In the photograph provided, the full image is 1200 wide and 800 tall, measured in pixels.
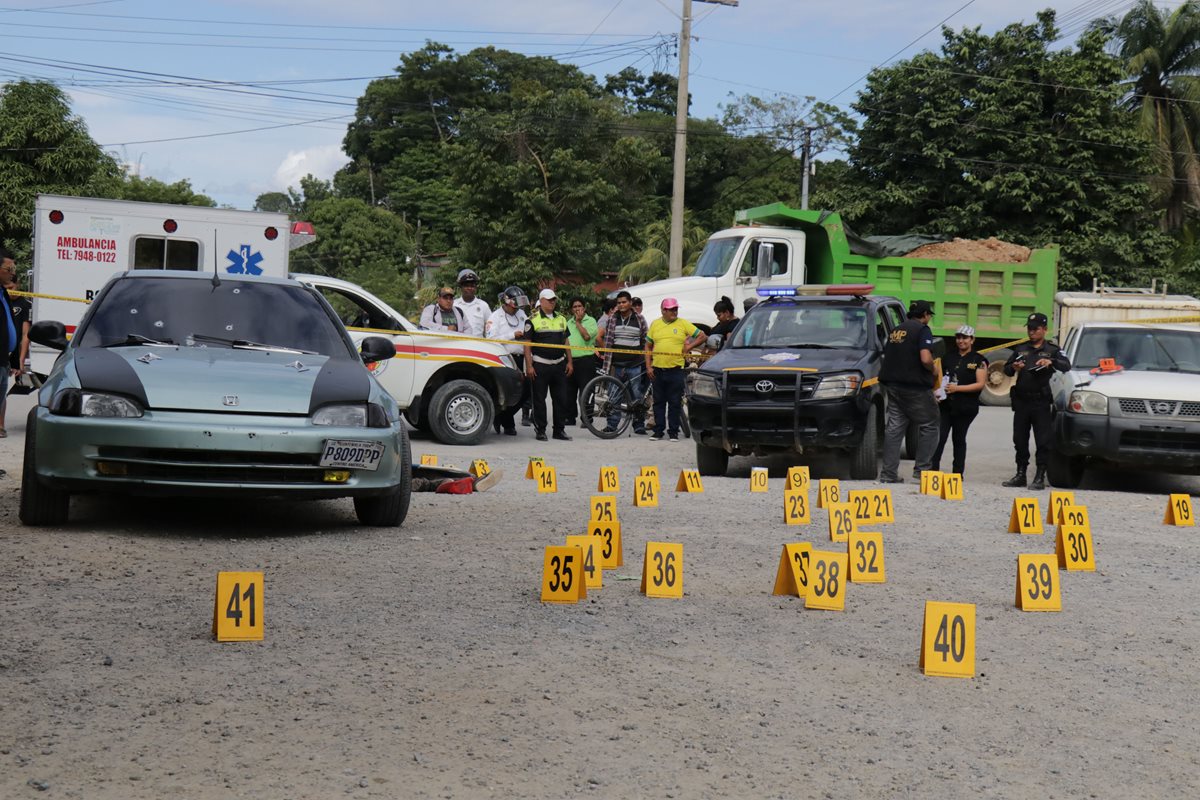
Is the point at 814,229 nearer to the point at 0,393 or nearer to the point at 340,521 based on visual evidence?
the point at 0,393

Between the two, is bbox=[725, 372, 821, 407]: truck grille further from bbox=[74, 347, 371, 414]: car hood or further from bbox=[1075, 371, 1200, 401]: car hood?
bbox=[74, 347, 371, 414]: car hood

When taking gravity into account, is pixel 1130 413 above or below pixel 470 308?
below

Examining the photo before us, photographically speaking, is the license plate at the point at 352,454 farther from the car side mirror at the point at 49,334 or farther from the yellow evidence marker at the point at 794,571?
the yellow evidence marker at the point at 794,571

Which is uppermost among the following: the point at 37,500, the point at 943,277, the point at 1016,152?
the point at 1016,152

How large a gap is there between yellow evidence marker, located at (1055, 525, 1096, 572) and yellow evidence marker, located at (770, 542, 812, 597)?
2.18 meters

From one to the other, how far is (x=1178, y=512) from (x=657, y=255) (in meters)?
31.6

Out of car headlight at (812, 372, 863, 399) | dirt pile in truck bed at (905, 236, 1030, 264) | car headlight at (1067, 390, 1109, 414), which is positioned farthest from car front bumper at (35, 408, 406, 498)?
dirt pile in truck bed at (905, 236, 1030, 264)

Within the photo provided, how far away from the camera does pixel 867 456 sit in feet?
45.0

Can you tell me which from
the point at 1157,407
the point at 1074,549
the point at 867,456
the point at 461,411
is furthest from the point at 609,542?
the point at 461,411

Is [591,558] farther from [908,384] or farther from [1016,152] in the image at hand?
[1016,152]

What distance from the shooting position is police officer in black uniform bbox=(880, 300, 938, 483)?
533 inches

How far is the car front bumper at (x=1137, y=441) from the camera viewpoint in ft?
42.4

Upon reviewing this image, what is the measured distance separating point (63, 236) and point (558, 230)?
2875 cm

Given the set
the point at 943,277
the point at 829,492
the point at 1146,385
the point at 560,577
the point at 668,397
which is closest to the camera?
the point at 560,577
